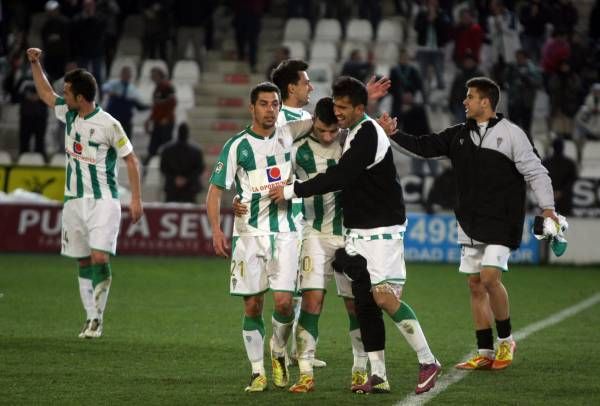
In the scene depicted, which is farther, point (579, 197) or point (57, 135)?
point (57, 135)

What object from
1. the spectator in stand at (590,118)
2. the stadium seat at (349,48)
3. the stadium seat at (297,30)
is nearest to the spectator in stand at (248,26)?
the stadium seat at (297,30)

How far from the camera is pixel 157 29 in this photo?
25.0 m

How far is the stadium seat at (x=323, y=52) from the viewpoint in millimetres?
24500

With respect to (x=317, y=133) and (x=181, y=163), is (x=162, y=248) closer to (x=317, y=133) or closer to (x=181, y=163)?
(x=181, y=163)

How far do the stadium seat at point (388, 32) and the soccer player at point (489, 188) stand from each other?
50.6 feet

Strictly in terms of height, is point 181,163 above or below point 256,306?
above

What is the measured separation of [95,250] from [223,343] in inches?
54.4

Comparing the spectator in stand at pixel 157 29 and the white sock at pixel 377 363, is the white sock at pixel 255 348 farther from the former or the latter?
the spectator in stand at pixel 157 29

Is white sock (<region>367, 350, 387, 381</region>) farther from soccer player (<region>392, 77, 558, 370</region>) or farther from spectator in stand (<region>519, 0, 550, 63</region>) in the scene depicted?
spectator in stand (<region>519, 0, 550, 63</region>)

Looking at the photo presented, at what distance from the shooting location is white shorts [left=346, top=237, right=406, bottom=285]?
813cm

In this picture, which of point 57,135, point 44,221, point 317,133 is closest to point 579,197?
point 44,221

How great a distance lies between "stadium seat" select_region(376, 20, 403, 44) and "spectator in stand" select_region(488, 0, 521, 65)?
2086mm

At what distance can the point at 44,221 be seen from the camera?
19.3 metres

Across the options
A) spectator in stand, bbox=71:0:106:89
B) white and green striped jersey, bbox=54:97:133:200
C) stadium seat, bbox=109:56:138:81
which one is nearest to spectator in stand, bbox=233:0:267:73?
stadium seat, bbox=109:56:138:81
